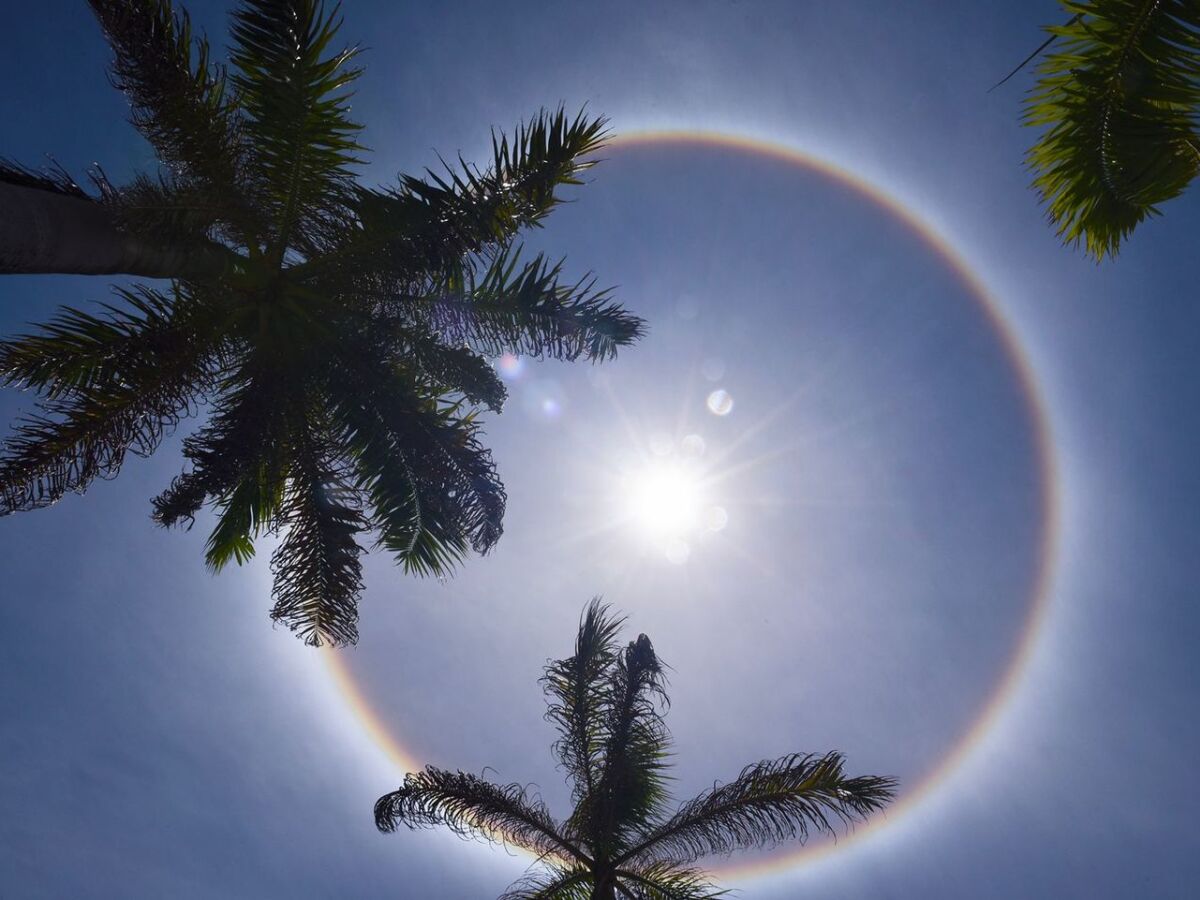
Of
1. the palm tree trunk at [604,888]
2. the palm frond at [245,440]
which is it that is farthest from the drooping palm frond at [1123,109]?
the palm tree trunk at [604,888]

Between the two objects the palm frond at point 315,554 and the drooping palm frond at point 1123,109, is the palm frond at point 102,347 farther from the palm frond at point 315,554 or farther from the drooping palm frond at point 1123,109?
the drooping palm frond at point 1123,109

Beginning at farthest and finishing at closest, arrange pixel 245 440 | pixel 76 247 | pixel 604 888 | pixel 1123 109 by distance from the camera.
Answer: pixel 604 888 → pixel 245 440 → pixel 76 247 → pixel 1123 109

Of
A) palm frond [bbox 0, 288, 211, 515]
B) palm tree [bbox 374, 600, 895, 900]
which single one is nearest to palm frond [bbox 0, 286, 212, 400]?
palm frond [bbox 0, 288, 211, 515]

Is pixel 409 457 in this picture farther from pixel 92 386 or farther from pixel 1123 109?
pixel 1123 109

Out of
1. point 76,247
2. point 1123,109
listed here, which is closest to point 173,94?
point 76,247

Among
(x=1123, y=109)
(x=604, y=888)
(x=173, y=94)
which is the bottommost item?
(x=604, y=888)

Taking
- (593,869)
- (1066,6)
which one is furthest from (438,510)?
(1066,6)

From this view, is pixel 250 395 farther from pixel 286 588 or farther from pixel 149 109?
pixel 149 109
